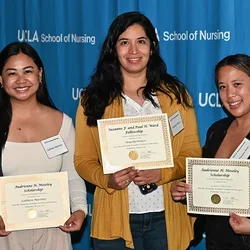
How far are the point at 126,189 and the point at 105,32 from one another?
4.60 ft

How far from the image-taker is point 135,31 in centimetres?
245

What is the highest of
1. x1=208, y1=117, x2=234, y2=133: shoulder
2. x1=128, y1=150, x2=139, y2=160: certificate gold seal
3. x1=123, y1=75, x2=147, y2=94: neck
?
x1=123, y1=75, x2=147, y2=94: neck

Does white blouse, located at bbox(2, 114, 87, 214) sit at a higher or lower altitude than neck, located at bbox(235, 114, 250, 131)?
lower

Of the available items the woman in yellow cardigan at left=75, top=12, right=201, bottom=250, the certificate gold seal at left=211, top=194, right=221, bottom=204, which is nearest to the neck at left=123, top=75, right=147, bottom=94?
the woman in yellow cardigan at left=75, top=12, right=201, bottom=250

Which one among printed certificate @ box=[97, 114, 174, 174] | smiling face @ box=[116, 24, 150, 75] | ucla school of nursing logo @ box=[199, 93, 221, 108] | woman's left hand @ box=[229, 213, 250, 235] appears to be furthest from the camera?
ucla school of nursing logo @ box=[199, 93, 221, 108]

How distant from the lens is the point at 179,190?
2.31m

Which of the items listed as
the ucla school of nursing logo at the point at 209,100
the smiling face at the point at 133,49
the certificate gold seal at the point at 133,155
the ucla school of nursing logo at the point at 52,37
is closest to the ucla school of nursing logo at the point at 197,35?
the ucla school of nursing logo at the point at 209,100

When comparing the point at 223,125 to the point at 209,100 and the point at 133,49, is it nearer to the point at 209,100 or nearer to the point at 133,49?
the point at 133,49

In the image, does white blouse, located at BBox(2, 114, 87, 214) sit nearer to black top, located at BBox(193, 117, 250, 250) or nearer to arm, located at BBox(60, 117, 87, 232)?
arm, located at BBox(60, 117, 87, 232)

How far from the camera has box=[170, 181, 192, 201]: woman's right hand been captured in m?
2.28

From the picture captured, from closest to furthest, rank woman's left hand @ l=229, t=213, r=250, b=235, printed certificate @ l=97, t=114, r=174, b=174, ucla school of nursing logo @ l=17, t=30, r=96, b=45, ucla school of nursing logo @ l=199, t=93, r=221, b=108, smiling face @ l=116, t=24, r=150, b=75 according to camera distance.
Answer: woman's left hand @ l=229, t=213, r=250, b=235 < printed certificate @ l=97, t=114, r=174, b=174 < smiling face @ l=116, t=24, r=150, b=75 < ucla school of nursing logo @ l=199, t=93, r=221, b=108 < ucla school of nursing logo @ l=17, t=30, r=96, b=45

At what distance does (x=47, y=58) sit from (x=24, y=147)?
1.38 meters

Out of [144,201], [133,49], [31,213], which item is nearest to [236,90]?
[133,49]

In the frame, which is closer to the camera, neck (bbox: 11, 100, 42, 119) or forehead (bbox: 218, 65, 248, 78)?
forehead (bbox: 218, 65, 248, 78)
